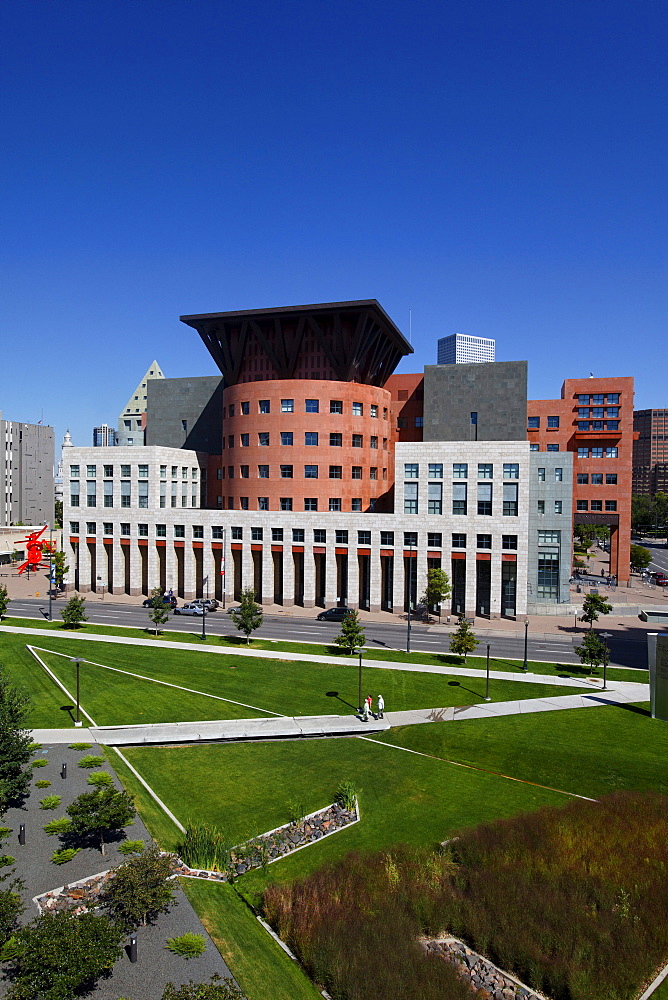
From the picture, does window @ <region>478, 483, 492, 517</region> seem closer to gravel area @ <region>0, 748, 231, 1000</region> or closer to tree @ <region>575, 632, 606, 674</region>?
tree @ <region>575, 632, 606, 674</region>

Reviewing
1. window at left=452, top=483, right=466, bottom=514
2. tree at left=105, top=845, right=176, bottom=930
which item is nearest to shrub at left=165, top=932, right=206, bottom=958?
tree at left=105, top=845, right=176, bottom=930

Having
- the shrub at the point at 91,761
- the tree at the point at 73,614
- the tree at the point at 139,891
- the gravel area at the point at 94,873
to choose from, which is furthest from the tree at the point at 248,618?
the tree at the point at 139,891

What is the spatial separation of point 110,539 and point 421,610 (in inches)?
1764

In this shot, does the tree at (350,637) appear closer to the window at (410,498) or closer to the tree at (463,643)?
the tree at (463,643)

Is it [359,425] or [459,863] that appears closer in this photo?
[459,863]

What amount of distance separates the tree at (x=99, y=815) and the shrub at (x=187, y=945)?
6.10 m

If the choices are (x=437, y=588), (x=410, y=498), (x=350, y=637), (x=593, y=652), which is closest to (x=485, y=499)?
(x=410, y=498)

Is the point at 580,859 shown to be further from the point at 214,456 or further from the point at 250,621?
the point at 214,456

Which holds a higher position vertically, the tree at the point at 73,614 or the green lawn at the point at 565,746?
the tree at the point at 73,614

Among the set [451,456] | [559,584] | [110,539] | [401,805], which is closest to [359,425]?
[451,456]

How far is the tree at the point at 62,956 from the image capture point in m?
15.1

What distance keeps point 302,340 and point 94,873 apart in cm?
7383

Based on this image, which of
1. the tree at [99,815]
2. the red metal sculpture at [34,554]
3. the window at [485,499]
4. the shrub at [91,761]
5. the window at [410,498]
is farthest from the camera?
the red metal sculpture at [34,554]

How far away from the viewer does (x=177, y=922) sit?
19578 millimetres
